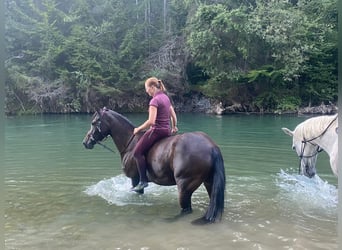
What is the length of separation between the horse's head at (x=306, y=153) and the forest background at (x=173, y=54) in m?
19.7

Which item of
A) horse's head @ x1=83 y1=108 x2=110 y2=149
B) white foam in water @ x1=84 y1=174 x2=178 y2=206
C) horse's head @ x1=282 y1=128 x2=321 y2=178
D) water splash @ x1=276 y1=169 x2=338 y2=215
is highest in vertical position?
horse's head @ x1=83 y1=108 x2=110 y2=149

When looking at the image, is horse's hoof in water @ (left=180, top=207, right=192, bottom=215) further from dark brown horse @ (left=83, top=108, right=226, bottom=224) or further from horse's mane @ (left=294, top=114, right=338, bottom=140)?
horse's mane @ (left=294, top=114, right=338, bottom=140)

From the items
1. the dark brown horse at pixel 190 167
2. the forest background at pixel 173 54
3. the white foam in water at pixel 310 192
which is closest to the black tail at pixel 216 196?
the dark brown horse at pixel 190 167

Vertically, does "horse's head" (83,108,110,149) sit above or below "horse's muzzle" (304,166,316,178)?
above

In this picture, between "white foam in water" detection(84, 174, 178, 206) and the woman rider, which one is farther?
"white foam in water" detection(84, 174, 178, 206)

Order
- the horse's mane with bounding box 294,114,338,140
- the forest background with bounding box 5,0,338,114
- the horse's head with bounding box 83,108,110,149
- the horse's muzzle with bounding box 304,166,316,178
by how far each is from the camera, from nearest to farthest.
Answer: the horse's mane with bounding box 294,114,338,140 → the horse's head with bounding box 83,108,110,149 → the horse's muzzle with bounding box 304,166,316,178 → the forest background with bounding box 5,0,338,114

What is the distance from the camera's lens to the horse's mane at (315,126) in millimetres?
5461

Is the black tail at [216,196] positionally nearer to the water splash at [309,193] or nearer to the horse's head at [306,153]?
the water splash at [309,193]

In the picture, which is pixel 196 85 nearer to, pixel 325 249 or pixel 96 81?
pixel 96 81

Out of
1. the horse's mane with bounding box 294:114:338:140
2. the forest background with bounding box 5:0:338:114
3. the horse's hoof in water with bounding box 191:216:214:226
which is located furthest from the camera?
the forest background with bounding box 5:0:338:114

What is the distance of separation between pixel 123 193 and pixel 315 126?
3049 millimetres

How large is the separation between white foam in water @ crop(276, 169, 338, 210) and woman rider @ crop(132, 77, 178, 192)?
2.15m

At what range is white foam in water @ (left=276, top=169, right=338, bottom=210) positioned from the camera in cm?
533

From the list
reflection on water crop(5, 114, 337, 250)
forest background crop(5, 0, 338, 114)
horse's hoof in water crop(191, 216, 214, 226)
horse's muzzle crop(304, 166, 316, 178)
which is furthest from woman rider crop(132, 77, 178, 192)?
forest background crop(5, 0, 338, 114)
